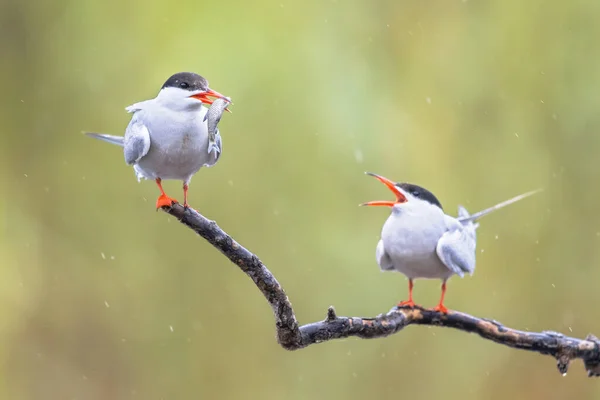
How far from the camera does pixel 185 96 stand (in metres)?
1.77

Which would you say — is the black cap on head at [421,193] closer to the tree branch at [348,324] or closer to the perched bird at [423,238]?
the perched bird at [423,238]

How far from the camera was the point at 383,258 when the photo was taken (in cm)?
249

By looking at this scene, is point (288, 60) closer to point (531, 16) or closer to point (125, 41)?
point (125, 41)

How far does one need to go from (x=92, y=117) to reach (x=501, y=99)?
2.60 m

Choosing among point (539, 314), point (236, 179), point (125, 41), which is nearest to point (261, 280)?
point (236, 179)

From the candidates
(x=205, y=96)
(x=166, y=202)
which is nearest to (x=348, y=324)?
(x=166, y=202)

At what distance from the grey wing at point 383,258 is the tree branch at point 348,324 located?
24cm

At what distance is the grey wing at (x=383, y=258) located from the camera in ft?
8.08

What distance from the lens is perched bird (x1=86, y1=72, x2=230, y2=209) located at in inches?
69.3

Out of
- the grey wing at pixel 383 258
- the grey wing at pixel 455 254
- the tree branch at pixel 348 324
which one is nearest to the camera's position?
the tree branch at pixel 348 324

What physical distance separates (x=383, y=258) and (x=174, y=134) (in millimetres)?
952

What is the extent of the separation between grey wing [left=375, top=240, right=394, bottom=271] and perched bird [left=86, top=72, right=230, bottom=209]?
82 cm

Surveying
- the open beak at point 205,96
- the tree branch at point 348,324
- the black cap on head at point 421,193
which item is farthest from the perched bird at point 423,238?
the open beak at point 205,96

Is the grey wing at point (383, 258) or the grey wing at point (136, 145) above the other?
the grey wing at point (136, 145)
